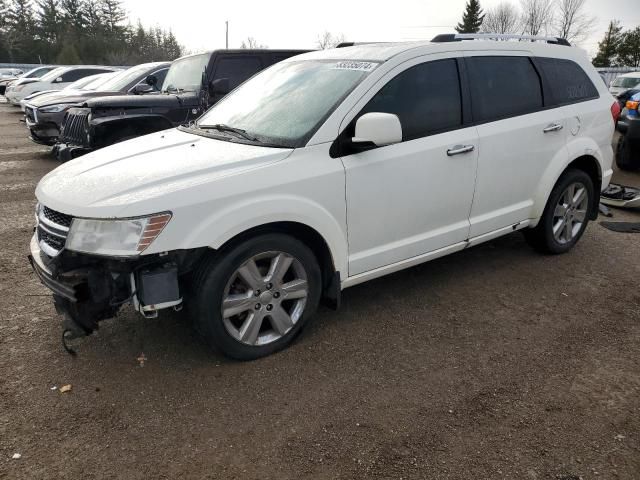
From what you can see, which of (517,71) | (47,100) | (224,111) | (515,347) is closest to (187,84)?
(47,100)

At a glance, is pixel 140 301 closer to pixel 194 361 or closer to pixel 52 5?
pixel 194 361

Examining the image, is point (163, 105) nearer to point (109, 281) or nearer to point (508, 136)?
point (508, 136)

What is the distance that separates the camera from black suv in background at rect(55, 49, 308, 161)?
23.9 feet

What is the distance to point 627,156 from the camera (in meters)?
8.68

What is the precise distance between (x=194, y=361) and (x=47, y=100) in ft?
29.7

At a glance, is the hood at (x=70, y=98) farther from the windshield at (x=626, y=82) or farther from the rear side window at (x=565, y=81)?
the windshield at (x=626, y=82)

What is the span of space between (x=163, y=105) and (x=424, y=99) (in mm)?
5102

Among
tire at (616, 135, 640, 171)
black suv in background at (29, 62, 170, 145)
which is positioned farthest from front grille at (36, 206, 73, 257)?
tire at (616, 135, 640, 171)

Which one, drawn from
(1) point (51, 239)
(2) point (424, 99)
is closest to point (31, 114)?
(1) point (51, 239)

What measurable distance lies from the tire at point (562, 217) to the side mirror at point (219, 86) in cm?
475

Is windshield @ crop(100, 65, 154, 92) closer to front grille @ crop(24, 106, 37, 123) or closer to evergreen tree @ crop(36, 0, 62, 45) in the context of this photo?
front grille @ crop(24, 106, 37, 123)

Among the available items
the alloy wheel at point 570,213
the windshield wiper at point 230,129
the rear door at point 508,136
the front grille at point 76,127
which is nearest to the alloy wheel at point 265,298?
the windshield wiper at point 230,129

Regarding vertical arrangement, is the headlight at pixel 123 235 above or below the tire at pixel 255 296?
above

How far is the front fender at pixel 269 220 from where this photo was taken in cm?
280
